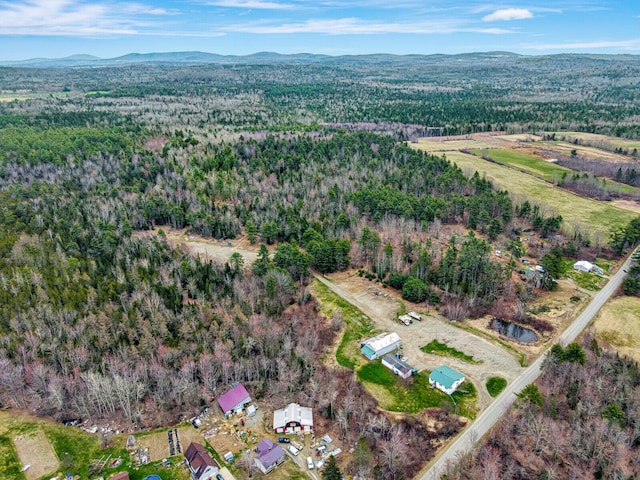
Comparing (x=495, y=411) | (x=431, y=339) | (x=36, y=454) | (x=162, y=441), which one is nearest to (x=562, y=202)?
(x=431, y=339)

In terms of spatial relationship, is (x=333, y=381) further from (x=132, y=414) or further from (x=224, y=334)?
(x=132, y=414)

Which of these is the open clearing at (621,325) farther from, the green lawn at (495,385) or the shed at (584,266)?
the green lawn at (495,385)

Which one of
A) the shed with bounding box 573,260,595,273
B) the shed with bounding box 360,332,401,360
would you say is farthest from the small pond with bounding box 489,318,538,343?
the shed with bounding box 573,260,595,273

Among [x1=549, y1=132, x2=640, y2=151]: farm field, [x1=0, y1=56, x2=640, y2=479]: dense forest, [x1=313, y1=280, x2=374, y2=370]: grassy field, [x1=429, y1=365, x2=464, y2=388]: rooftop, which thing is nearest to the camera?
[x1=0, y1=56, x2=640, y2=479]: dense forest

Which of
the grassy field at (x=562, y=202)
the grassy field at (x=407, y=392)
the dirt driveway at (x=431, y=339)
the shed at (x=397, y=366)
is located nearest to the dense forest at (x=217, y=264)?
the grassy field at (x=407, y=392)

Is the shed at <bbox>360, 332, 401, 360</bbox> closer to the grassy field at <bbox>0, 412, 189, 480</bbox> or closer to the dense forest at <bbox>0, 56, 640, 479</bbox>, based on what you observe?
the dense forest at <bbox>0, 56, 640, 479</bbox>
